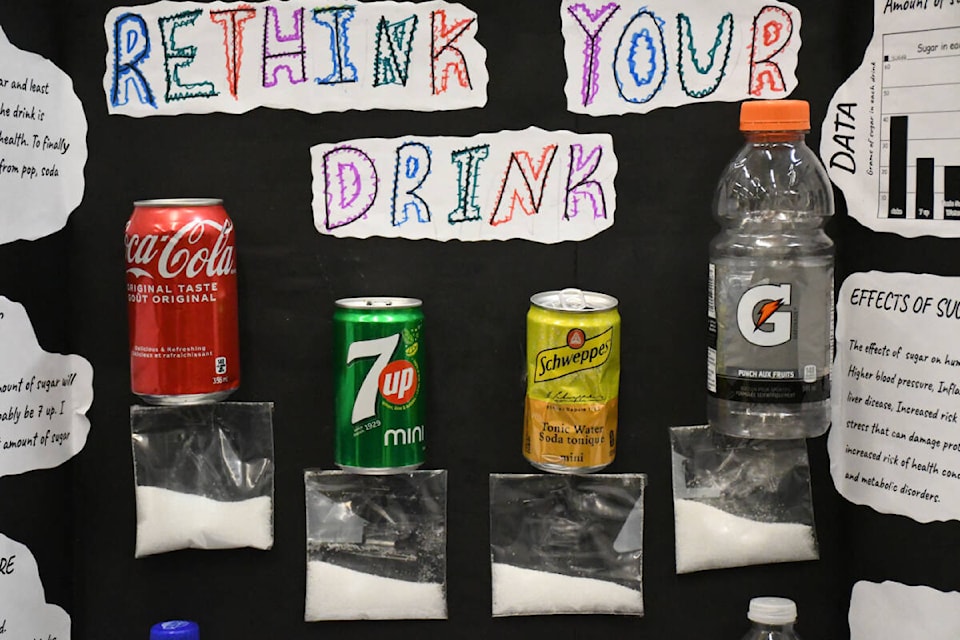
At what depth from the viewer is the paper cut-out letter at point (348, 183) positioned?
1.27m

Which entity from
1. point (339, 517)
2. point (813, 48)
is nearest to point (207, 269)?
point (339, 517)

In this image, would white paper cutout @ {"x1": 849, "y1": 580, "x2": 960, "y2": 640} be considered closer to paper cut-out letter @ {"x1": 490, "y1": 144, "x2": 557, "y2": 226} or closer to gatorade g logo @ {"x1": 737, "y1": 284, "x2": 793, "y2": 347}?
gatorade g logo @ {"x1": 737, "y1": 284, "x2": 793, "y2": 347}

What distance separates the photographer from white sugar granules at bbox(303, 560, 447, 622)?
4.27 feet

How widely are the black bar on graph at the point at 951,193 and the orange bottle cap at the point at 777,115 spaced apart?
162 mm

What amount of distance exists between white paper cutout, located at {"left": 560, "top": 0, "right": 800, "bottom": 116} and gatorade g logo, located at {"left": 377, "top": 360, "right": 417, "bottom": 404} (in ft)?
1.29

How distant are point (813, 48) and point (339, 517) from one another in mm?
837

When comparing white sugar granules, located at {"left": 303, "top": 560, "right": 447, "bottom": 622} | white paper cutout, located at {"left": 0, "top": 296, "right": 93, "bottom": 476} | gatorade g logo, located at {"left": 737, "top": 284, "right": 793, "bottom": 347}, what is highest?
gatorade g logo, located at {"left": 737, "top": 284, "right": 793, "bottom": 347}

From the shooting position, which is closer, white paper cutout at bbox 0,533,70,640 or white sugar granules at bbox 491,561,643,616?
white paper cutout at bbox 0,533,70,640

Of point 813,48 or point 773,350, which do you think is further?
point 813,48

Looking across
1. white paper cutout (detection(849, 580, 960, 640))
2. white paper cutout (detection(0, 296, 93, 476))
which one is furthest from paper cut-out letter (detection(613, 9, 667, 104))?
white paper cutout (detection(0, 296, 93, 476))

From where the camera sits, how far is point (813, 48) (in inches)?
49.2

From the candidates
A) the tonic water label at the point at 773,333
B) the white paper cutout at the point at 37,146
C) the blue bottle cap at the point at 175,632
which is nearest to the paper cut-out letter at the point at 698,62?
the tonic water label at the point at 773,333

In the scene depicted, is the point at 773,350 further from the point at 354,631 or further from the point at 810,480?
the point at 354,631

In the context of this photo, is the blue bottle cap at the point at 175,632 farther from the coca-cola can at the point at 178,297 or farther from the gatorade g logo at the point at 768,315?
the gatorade g logo at the point at 768,315
